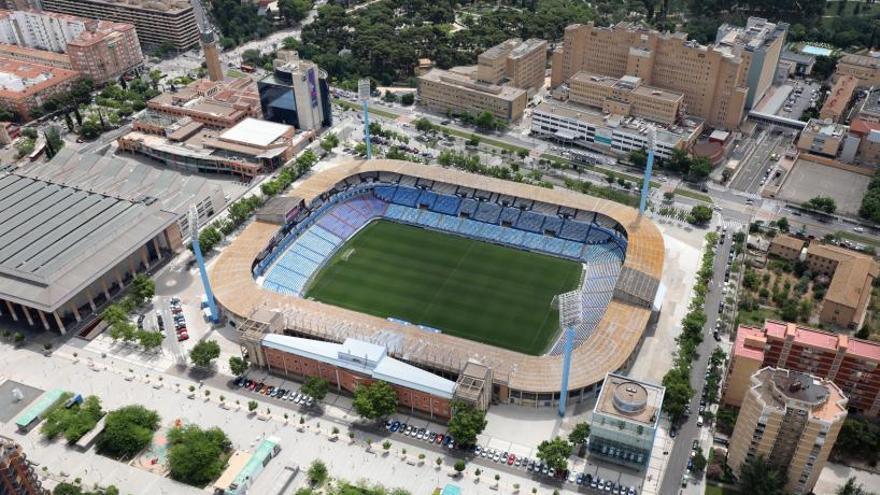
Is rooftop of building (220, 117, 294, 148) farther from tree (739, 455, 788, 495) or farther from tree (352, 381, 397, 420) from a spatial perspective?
tree (739, 455, 788, 495)

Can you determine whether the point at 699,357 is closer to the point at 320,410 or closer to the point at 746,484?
the point at 746,484

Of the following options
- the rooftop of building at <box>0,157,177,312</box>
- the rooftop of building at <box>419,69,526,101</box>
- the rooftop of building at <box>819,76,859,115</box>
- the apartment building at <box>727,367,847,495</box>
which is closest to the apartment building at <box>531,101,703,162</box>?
the rooftop of building at <box>419,69,526,101</box>

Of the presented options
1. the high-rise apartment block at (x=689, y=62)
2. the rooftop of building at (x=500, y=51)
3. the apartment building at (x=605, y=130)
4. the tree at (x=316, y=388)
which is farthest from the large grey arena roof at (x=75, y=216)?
the high-rise apartment block at (x=689, y=62)

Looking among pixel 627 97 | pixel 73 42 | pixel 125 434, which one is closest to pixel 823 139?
pixel 627 97

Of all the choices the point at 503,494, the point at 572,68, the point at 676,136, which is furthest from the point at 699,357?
the point at 572,68

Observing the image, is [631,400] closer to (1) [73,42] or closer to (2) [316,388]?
(2) [316,388]

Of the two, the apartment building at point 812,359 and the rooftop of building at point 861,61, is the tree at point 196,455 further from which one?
the rooftop of building at point 861,61
